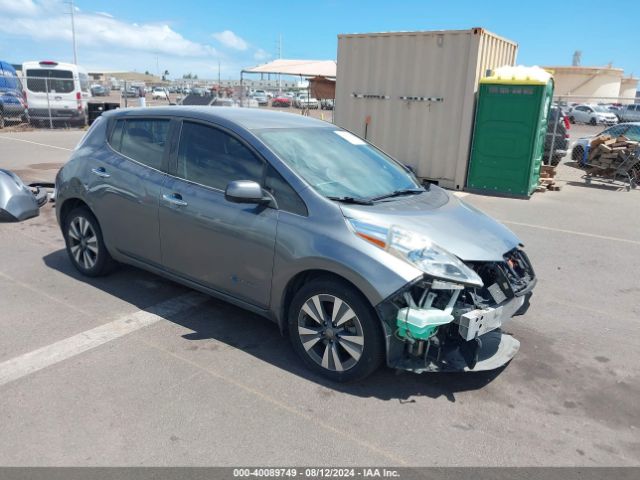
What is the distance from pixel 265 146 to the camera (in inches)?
149

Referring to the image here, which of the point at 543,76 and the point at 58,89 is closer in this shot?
the point at 543,76

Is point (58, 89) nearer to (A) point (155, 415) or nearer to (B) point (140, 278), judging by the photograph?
(B) point (140, 278)

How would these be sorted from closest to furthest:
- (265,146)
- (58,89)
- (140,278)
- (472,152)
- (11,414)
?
(11,414) < (265,146) < (140,278) < (472,152) < (58,89)

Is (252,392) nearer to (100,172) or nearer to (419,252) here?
(419,252)

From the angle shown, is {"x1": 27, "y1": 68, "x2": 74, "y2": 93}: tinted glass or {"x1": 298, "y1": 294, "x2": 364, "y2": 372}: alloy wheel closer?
{"x1": 298, "y1": 294, "x2": 364, "y2": 372}: alloy wheel

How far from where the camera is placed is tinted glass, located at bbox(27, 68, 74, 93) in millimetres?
20328

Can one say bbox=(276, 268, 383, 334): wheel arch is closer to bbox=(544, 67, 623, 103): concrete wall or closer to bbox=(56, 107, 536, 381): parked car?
bbox=(56, 107, 536, 381): parked car

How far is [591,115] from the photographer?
3956cm

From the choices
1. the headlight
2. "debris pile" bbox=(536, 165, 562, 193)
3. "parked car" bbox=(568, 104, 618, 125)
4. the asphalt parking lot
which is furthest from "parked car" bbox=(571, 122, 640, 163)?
"parked car" bbox=(568, 104, 618, 125)

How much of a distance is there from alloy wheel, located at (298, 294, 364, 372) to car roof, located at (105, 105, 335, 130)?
1489 mm

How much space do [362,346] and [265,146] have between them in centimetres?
158

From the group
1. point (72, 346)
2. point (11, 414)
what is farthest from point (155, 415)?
point (72, 346)

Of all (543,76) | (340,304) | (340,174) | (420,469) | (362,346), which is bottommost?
(420,469)

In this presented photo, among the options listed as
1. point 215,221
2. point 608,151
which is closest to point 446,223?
point 215,221
